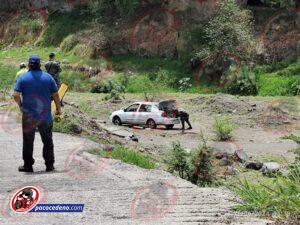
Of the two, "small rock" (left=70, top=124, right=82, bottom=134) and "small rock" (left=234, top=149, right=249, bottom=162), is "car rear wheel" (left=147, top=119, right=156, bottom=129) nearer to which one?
"small rock" (left=234, top=149, right=249, bottom=162)

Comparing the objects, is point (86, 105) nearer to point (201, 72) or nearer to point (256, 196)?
point (201, 72)

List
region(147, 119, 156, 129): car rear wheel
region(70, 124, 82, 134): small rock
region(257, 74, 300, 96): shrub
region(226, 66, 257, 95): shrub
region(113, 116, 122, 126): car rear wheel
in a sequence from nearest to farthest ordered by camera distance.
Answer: region(70, 124, 82, 134): small rock
region(147, 119, 156, 129): car rear wheel
region(113, 116, 122, 126): car rear wheel
region(257, 74, 300, 96): shrub
region(226, 66, 257, 95): shrub

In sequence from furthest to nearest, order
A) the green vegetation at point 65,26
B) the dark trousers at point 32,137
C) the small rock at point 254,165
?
1. the green vegetation at point 65,26
2. the small rock at point 254,165
3. the dark trousers at point 32,137

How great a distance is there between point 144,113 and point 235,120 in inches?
175

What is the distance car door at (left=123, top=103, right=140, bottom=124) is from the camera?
28531 millimetres
